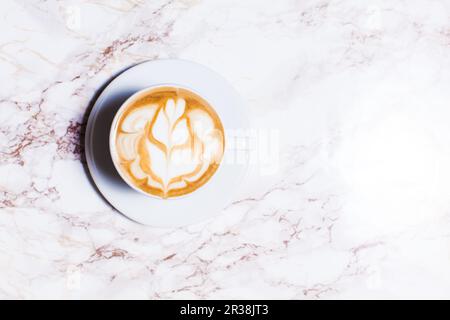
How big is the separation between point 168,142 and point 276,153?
0.71ft

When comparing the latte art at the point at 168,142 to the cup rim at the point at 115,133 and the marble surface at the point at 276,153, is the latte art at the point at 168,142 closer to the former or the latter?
the cup rim at the point at 115,133

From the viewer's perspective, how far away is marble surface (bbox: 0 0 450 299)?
0.88m

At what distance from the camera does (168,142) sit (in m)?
0.79

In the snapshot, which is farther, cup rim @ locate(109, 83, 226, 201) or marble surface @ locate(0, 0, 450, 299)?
marble surface @ locate(0, 0, 450, 299)

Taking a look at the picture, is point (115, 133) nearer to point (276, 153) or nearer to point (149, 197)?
point (149, 197)

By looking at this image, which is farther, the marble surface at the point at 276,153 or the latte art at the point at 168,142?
the marble surface at the point at 276,153

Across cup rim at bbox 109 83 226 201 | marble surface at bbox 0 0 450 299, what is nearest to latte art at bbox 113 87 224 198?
cup rim at bbox 109 83 226 201

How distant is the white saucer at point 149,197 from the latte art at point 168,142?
5 cm

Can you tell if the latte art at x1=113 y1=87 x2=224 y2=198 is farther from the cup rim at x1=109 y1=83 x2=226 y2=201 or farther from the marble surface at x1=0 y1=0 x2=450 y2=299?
the marble surface at x1=0 y1=0 x2=450 y2=299

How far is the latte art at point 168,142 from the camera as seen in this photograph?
78 centimetres

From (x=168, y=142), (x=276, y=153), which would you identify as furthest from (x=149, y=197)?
(x=276, y=153)

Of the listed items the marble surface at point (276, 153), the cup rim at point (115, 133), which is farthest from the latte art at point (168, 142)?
the marble surface at point (276, 153)

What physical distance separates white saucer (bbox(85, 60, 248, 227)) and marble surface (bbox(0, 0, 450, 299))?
0.14 ft

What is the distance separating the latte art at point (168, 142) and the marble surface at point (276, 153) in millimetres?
129
